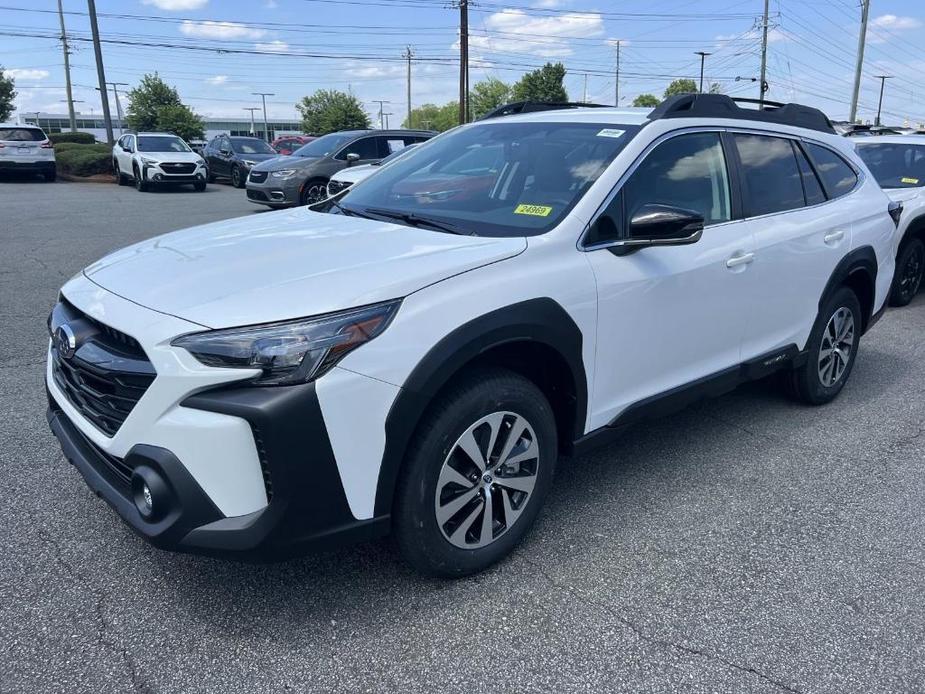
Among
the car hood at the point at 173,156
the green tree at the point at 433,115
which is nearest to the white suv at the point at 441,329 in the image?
the car hood at the point at 173,156

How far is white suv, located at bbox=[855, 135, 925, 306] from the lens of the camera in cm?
759

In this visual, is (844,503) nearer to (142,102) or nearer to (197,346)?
(197,346)

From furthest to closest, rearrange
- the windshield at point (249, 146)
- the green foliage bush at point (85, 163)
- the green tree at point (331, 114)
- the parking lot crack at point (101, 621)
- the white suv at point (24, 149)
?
the green tree at point (331, 114), the green foliage bush at point (85, 163), the windshield at point (249, 146), the white suv at point (24, 149), the parking lot crack at point (101, 621)

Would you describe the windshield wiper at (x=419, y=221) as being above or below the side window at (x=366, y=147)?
above

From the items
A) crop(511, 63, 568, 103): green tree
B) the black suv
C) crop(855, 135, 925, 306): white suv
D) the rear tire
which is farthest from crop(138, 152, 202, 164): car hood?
crop(511, 63, 568, 103): green tree

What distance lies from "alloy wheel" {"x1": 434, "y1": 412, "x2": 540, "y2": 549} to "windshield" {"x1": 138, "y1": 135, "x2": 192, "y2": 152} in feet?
67.5

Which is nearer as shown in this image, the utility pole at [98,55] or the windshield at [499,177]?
the windshield at [499,177]

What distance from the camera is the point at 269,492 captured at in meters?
2.29

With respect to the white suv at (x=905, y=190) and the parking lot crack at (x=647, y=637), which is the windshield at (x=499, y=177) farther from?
the white suv at (x=905, y=190)

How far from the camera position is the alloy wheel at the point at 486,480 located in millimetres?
2715

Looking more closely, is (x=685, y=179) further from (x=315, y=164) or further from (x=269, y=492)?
(x=315, y=164)

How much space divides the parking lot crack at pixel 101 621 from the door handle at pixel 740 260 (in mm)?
3004

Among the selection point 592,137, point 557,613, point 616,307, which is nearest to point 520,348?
point 616,307

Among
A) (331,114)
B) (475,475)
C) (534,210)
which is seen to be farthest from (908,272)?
(331,114)
